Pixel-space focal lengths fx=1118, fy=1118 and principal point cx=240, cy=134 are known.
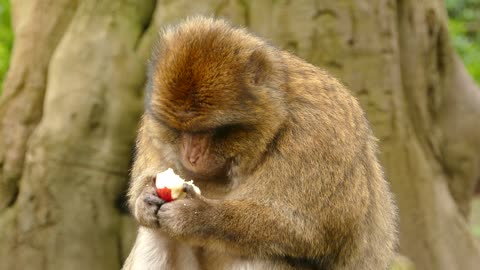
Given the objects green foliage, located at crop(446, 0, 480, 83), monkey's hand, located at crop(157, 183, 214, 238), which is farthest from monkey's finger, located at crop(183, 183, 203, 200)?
green foliage, located at crop(446, 0, 480, 83)

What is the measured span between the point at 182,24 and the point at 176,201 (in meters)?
0.79

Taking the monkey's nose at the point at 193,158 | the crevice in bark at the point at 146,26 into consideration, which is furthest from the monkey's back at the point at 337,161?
the crevice in bark at the point at 146,26

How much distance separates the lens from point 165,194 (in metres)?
4.93

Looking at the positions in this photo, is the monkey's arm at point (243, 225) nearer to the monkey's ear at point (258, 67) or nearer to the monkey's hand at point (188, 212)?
the monkey's hand at point (188, 212)

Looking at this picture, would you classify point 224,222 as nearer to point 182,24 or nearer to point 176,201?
point 176,201

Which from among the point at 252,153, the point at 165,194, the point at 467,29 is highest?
the point at 467,29

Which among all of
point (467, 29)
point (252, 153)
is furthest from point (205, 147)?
point (467, 29)

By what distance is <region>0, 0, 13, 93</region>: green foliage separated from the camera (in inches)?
350

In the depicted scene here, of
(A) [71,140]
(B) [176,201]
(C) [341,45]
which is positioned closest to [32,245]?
(A) [71,140]

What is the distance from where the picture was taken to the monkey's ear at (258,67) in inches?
189

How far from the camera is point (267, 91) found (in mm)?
4855

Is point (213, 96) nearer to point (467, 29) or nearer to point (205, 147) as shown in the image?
point (205, 147)

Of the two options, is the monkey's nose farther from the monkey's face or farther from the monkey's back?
the monkey's back

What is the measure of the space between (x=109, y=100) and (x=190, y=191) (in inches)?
114
